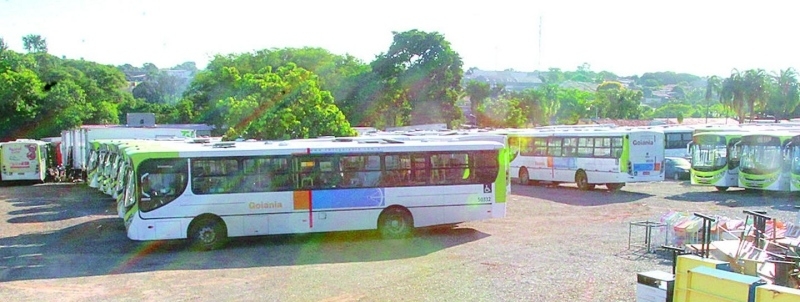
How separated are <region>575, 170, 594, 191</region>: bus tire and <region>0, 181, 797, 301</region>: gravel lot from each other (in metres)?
6.14

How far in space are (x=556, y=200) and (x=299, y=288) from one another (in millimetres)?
13823

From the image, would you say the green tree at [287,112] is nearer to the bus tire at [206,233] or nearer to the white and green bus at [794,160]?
the bus tire at [206,233]

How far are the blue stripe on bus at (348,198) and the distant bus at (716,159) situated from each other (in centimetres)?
1443

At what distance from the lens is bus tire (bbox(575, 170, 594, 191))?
86.6 feet

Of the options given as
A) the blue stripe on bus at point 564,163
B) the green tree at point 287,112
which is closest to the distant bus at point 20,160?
the green tree at point 287,112

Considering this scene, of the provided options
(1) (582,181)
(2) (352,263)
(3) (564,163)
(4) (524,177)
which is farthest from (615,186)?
(2) (352,263)

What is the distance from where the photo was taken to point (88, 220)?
1970 cm

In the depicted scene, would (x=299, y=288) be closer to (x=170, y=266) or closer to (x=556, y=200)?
(x=170, y=266)

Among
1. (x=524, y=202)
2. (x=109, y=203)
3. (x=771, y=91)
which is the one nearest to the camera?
(x=524, y=202)

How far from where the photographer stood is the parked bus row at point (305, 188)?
46.8 feet

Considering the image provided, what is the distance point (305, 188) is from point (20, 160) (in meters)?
23.0

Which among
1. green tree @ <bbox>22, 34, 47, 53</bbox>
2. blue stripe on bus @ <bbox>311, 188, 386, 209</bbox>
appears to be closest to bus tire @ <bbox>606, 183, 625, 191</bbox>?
blue stripe on bus @ <bbox>311, 188, 386, 209</bbox>

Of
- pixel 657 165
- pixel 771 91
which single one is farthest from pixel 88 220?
pixel 771 91

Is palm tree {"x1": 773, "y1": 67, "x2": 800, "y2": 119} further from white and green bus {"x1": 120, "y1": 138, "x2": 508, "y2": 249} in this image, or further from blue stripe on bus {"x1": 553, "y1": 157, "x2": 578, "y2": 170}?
white and green bus {"x1": 120, "y1": 138, "x2": 508, "y2": 249}
